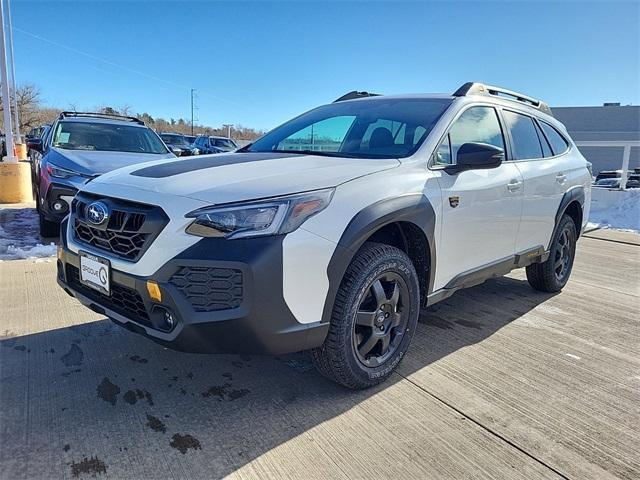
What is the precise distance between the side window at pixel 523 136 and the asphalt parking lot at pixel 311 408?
1.44 m

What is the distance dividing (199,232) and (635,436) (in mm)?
2366

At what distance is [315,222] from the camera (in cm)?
213

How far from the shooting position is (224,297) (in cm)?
201

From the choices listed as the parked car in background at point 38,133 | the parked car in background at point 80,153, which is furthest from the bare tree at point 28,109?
the parked car in background at point 80,153

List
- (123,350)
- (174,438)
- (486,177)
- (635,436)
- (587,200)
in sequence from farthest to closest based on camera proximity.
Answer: (587,200)
(486,177)
(123,350)
(635,436)
(174,438)

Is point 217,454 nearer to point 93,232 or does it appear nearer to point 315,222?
point 315,222

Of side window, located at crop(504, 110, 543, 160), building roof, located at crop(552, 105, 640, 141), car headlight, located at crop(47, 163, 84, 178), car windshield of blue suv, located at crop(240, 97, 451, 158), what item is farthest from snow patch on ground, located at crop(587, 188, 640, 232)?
building roof, located at crop(552, 105, 640, 141)

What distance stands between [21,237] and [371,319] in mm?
5353

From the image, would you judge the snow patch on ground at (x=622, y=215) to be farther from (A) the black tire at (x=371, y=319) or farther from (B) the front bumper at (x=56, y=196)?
(B) the front bumper at (x=56, y=196)

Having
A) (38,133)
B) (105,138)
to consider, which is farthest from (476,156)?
(38,133)

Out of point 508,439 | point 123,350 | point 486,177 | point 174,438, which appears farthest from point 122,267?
point 486,177

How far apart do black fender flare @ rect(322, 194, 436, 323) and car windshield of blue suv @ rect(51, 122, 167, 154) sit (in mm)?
5091

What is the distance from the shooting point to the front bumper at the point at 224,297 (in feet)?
6.51

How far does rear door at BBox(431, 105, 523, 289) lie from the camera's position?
2.91 metres
